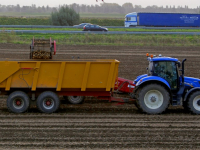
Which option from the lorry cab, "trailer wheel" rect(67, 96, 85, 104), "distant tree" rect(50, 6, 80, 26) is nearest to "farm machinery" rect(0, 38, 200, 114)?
"trailer wheel" rect(67, 96, 85, 104)

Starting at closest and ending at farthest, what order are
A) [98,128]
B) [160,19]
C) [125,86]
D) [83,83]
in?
1. [98,128]
2. [83,83]
3. [125,86]
4. [160,19]

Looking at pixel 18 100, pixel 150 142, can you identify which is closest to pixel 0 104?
pixel 18 100

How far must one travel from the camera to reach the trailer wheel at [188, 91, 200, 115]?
11.2 m

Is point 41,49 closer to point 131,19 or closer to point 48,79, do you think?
point 48,79

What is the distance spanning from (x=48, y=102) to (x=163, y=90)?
11.1 ft

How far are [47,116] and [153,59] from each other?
349 centimetres

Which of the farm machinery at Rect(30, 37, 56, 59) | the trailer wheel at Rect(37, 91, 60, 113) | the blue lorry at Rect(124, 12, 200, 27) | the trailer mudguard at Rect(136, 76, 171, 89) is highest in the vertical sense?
the blue lorry at Rect(124, 12, 200, 27)

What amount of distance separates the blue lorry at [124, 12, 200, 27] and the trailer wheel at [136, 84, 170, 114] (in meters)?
49.9

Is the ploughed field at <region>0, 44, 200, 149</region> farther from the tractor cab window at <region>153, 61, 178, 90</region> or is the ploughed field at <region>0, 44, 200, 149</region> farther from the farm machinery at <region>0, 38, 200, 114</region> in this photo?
the tractor cab window at <region>153, 61, 178, 90</region>

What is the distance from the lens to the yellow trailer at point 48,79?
11188 mm

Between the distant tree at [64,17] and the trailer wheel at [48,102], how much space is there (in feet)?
177

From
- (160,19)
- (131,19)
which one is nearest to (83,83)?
(160,19)

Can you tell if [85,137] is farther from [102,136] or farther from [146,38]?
[146,38]

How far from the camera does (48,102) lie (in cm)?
1142
